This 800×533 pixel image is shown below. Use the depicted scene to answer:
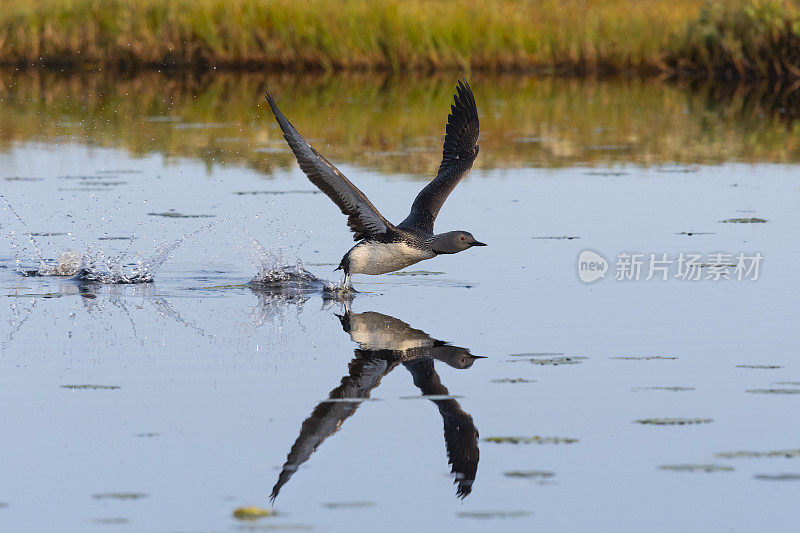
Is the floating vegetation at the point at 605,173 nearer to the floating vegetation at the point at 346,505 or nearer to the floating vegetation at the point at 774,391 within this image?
the floating vegetation at the point at 774,391

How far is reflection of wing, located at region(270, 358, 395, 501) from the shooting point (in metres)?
5.49

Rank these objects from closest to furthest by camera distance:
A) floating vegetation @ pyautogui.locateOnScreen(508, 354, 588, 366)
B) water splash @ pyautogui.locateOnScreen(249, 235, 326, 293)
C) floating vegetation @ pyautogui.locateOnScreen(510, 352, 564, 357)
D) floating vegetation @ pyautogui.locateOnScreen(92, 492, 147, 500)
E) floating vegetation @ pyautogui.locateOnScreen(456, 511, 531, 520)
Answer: floating vegetation @ pyautogui.locateOnScreen(456, 511, 531, 520) < floating vegetation @ pyautogui.locateOnScreen(92, 492, 147, 500) < floating vegetation @ pyautogui.locateOnScreen(508, 354, 588, 366) < floating vegetation @ pyautogui.locateOnScreen(510, 352, 564, 357) < water splash @ pyautogui.locateOnScreen(249, 235, 326, 293)

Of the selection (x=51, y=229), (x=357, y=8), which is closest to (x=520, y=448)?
(x=51, y=229)

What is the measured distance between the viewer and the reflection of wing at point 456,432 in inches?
212

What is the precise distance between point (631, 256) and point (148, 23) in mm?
20944

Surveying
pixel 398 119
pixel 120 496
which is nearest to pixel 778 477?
pixel 120 496

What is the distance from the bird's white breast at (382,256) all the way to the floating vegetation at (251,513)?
13.3ft

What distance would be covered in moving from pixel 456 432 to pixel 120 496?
1.51 m

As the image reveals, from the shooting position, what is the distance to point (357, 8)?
95.1 feet

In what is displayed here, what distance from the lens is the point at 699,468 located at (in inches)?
215

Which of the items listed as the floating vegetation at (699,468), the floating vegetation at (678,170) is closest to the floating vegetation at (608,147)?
the floating vegetation at (678,170)

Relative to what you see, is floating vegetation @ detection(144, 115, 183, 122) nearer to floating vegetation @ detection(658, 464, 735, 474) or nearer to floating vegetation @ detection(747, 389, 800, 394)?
floating vegetation @ detection(747, 389, 800, 394)

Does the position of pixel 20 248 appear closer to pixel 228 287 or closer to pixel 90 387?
pixel 228 287

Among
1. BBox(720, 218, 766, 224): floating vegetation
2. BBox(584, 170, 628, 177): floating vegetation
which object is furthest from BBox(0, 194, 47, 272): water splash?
BBox(584, 170, 628, 177): floating vegetation
